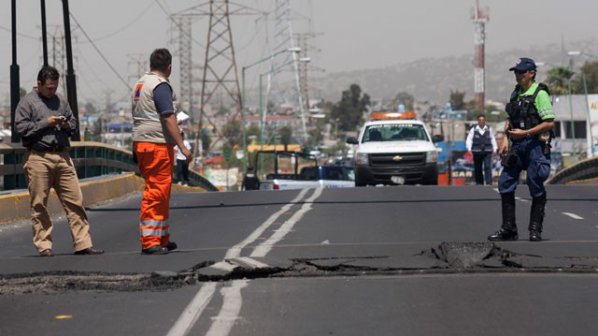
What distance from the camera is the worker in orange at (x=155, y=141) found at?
11180 millimetres

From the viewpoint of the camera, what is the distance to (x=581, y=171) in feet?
Answer: 121

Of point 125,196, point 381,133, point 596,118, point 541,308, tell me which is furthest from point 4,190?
point 596,118

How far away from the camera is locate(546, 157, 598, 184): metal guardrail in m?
35.0

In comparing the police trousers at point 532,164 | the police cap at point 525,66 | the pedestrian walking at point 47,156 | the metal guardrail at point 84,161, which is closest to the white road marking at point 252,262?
the pedestrian walking at point 47,156

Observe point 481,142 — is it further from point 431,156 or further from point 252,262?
point 252,262

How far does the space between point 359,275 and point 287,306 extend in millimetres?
1548

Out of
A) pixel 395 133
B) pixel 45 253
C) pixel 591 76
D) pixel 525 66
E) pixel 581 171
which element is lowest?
pixel 45 253

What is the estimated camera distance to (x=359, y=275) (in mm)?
9953

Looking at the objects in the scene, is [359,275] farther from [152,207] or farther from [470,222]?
[470,222]

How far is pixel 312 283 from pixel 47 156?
11.3 feet

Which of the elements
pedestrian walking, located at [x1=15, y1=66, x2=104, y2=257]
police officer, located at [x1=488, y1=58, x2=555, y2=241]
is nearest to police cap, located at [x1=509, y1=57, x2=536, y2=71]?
police officer, located at [x1=488, y1=58, x2=555, y2=241]

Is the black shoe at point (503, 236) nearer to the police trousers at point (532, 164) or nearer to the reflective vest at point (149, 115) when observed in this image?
the police trousers at point (532, 164)

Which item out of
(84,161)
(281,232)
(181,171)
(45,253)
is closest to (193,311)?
(45,253)

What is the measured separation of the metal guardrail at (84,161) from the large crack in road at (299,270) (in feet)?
24.2
